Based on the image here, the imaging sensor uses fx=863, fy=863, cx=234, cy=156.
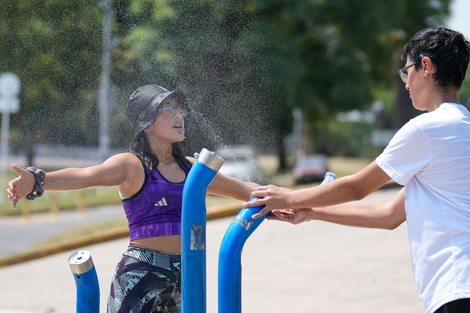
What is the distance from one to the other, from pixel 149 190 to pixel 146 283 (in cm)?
37

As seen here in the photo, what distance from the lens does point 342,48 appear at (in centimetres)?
3322

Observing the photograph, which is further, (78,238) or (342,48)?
(342,48)

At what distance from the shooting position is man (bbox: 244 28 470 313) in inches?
105

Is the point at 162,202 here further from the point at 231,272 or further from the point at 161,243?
the point at 231,272

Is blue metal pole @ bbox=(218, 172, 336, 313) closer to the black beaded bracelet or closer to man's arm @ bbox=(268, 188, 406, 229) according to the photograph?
man's arm @ bbox=(268, 188, 406, 229)

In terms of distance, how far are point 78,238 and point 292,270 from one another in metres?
4.06

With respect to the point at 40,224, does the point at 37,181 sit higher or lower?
lower

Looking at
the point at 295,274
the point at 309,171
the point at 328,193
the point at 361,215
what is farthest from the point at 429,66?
the point at 309,171

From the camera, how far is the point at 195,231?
2.68 m

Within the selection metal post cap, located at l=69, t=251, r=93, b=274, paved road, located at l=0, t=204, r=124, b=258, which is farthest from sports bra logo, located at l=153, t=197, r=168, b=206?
paved road, located at l=0, t=204, r=124, b=258

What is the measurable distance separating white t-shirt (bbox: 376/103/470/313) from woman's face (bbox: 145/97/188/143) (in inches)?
42.7

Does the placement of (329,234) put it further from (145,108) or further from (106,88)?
(145,108)

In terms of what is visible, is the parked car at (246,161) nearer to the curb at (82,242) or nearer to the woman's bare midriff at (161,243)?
the woman's bare midriff at (161,243)

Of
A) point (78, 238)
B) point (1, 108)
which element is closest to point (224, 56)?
point (78, 238)
